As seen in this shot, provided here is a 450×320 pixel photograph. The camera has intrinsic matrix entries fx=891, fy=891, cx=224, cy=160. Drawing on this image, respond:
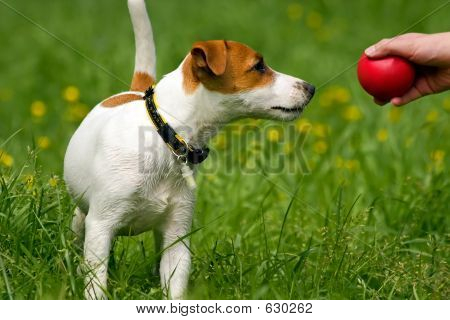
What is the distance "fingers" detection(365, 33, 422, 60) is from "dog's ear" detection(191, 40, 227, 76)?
2.89 feet

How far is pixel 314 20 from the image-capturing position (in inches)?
394

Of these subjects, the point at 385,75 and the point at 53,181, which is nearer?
the point at 53,181

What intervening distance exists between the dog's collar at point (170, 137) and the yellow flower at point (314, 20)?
610 cm

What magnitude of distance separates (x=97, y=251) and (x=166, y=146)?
56 centimetres

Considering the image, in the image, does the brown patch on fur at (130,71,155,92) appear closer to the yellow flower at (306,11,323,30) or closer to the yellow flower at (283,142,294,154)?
the yellow flower at (283,142,294,154)

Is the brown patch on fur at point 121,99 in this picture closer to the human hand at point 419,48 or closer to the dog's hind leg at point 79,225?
the dog's hind leg at point 79,225

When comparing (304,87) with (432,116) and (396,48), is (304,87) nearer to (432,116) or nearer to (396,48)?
(396,48)

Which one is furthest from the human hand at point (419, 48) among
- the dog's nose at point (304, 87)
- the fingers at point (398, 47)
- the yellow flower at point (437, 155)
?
the yellow flower at point (437, 155)

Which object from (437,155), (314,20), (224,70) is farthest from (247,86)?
(314,20)

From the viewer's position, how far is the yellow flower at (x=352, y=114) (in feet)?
22.9

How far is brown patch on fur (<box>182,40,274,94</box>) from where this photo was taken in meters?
3.97
